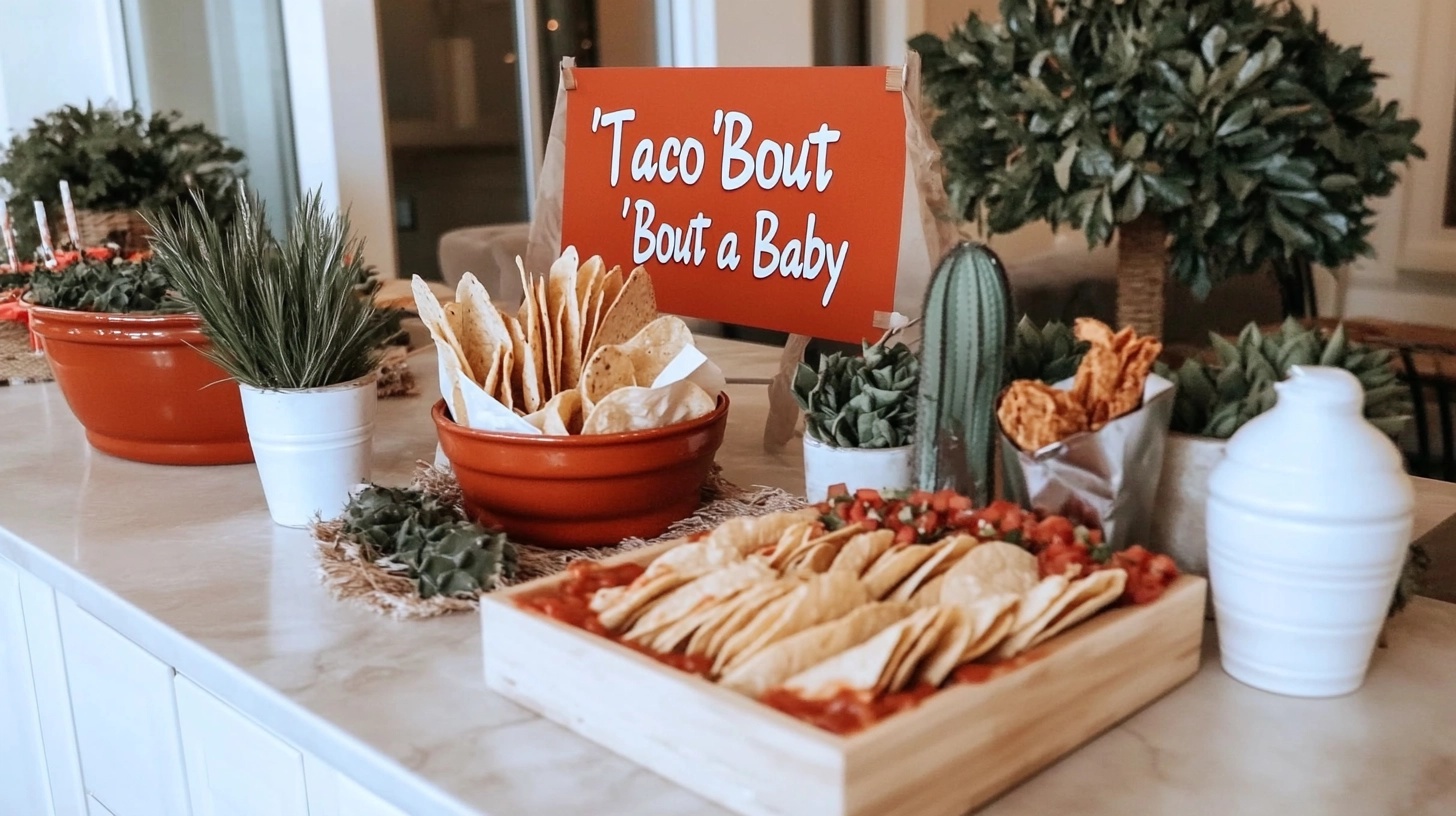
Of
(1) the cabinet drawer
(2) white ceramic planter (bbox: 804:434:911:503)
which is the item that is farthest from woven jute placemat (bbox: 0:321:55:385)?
(2) white ceramic planter (bbox: 804:434:911:503)

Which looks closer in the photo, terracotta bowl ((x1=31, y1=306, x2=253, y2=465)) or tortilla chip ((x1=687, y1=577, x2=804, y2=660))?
tortilla chip ((x1=687, y1=577, x2=804, y2=660))

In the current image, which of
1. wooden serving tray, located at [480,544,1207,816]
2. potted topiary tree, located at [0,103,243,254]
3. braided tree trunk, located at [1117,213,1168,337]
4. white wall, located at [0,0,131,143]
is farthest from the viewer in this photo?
white wall, located at [0,0,131,143]

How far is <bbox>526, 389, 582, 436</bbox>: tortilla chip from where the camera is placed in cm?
89

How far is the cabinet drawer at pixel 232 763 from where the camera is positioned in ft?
2.45

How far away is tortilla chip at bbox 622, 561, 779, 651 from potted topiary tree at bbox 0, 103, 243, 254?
1398mm

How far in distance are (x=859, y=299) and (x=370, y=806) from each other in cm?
65

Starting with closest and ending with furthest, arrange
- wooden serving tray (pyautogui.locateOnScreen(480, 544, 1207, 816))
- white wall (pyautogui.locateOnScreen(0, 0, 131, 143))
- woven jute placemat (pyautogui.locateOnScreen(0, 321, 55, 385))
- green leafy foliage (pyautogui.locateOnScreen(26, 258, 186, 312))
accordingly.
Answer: wooden serving tray (pyautogui.locateOnScreen(480, 544, 1207, 816)) < green leafy foliage (pyautogui.locateOnScreen(26, 258, 186, 312)) < woven jute placemat (pyautogui.locateOnScreen(0, 321, 55, 385)) < white wall (pyautogui.locateOnScreen(0, 0, 131, 143))

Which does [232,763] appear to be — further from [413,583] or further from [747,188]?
[747,188]

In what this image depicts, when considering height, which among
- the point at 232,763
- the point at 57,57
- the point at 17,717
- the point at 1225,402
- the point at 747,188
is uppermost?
the point at 57,57

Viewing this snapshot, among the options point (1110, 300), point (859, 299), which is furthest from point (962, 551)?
point (1110, 300)

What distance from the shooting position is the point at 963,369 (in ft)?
2.71

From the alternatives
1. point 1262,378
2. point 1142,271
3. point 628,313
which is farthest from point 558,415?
point 1142,271

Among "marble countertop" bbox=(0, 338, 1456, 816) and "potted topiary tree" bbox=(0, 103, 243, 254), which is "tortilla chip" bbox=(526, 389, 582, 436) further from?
"potted topiary tree" bbox=(0, 103, 243, 254)

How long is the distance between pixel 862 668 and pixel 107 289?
0.98 meters
